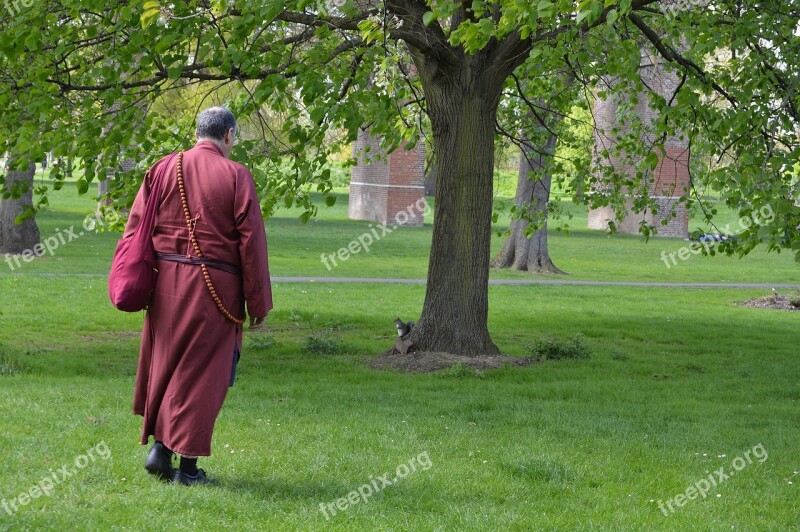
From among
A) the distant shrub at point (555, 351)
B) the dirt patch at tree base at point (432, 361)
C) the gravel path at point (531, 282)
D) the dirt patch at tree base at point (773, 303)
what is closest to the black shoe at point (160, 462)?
the dirt patch at tree base at point (432, 361)

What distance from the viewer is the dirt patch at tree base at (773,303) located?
20.4 meters

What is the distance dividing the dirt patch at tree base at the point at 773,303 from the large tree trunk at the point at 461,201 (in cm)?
1071

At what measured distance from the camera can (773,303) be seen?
67.7 ft

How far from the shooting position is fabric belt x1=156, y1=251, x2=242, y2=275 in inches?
216

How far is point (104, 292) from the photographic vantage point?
17141 millimetres

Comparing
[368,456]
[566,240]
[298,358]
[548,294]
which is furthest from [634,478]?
[566,240]

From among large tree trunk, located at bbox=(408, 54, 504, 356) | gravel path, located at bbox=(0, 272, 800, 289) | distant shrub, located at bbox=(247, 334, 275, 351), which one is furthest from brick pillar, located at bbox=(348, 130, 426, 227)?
large tree trunk, located at bbox=(408, 54, 504, 356)

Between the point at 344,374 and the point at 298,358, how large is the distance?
1.36 meters

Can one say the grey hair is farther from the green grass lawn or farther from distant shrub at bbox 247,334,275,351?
distant shrub at bbox 247,334,275,351

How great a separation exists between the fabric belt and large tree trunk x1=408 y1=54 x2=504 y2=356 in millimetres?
6098

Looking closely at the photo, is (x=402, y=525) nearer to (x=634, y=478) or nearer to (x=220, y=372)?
(x=220, y=372)

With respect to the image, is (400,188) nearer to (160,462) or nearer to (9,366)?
(9,366)

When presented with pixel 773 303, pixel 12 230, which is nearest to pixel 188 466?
pixel 773 303

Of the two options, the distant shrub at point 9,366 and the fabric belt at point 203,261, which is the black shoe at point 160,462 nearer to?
the fabric belt at point 203,261
